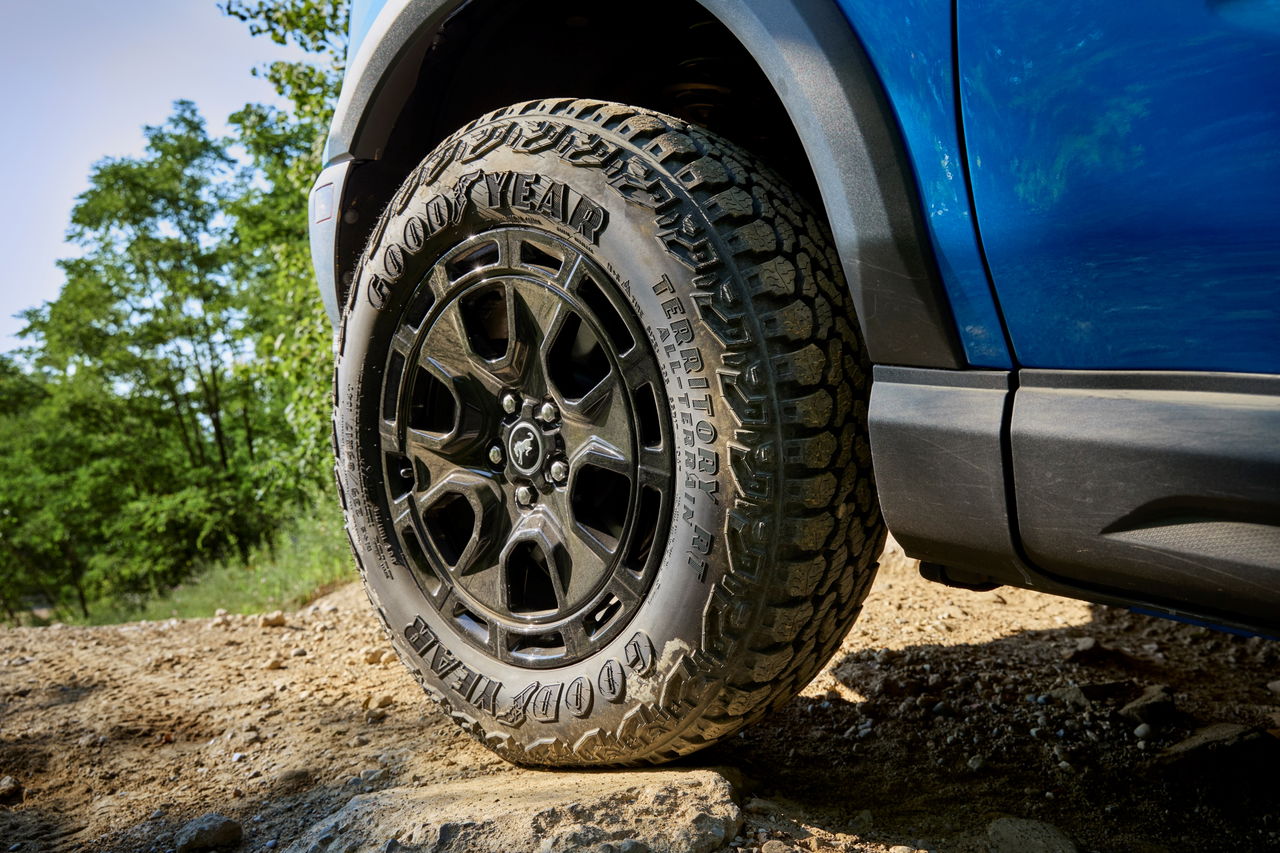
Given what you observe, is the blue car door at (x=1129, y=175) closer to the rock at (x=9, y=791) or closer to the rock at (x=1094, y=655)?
the rock at (x=1094, y=655)

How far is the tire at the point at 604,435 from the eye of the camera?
1614mm

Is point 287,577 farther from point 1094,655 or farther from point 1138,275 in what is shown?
point 1138,275

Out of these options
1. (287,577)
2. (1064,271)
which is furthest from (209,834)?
(287,577)

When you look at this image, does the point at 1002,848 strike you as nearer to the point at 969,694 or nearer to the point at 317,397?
the point at 969,694

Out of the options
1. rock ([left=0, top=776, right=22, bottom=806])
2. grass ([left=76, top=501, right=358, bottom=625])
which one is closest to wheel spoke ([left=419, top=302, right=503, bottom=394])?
rock ([left=0, top=776, right=22, bottom=806])

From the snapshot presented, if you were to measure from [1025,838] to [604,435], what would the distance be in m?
1.06

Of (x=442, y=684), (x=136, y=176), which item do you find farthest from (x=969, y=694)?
(x=136, y=176)

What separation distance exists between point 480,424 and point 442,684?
23.4 inches

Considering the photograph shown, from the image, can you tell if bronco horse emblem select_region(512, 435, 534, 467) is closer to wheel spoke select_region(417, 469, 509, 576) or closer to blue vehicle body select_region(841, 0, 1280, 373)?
wheel spoke select_region(417, 469, 509, 576)

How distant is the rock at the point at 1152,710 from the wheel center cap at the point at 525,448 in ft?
5.03

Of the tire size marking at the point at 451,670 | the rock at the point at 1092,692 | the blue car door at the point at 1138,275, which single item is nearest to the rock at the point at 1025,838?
the blue car door at the point at 1138,275

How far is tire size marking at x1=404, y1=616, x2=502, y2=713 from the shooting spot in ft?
6.51

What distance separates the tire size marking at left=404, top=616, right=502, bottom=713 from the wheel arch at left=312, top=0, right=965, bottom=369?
1.01 metres

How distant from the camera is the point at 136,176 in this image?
20.1 metres
